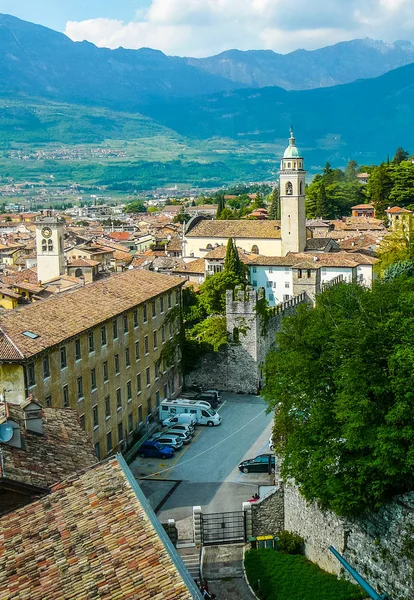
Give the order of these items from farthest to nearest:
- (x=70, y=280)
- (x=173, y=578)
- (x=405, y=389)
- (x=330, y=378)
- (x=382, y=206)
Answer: (x=382, y=206) < (x=70, y=280) < (x=330, y=378) < (x=405, y=389) < (x=173, y=578)

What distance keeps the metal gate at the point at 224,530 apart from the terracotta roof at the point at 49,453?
7234 millimetres

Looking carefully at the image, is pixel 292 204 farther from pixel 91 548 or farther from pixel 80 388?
pixel 91 548

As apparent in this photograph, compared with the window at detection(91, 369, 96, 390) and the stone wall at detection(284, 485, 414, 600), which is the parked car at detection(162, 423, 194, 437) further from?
the stone wall at detection(284, 485, 414, 600)

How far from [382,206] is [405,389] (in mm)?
92897

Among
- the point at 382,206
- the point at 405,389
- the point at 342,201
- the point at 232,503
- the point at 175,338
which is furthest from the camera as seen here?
the point at 342,201

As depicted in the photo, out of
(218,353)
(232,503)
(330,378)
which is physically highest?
(330,378)

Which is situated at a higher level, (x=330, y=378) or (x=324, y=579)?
(x=330, y=378)

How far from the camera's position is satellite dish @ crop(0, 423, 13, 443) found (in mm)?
19241

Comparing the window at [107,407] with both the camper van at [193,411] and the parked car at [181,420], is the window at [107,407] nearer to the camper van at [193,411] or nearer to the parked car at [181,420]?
the parked car at [181,420]

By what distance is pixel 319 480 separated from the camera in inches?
959

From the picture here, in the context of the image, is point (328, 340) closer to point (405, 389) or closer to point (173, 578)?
point (405, 389)

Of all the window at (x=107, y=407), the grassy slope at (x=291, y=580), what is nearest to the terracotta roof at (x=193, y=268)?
the window at (x=107, y=407)

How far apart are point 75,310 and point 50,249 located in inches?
1309

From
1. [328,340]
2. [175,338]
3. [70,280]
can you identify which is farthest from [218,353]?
[328,340]
